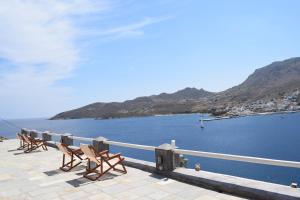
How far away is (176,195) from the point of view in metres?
6.38

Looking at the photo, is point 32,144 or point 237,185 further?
point 32,144

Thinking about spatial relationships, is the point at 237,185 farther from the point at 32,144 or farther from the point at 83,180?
the point at 32,144

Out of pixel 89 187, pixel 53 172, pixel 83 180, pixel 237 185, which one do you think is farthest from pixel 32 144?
pixel 237 185

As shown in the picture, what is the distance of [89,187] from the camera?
7371 millimetres

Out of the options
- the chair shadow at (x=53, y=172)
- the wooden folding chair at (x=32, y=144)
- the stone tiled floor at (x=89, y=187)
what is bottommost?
the stone tiled floor at (x=89, y=187)

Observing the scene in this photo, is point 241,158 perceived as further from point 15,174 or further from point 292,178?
point 292,178

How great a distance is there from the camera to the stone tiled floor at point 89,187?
6.50 meters

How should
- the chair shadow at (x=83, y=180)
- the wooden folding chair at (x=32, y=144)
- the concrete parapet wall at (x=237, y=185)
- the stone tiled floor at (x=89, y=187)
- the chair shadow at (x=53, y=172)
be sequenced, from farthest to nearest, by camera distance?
the wooden folding chair at (x=32, y=144), the chair shadow at (x=53, y=172), the chair shadow at (x=83, y=180), the stone tiled floor at (x=89, y=187), the concrete parapet wall at (x=237, y=185)

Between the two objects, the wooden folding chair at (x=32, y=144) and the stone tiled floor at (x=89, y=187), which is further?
the wooden folding chair at (x=32, y=144)

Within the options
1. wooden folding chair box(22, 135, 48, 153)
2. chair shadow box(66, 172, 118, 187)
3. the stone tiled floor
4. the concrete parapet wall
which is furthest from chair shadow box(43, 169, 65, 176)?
wooden folding chair box(22, 135, 48, 153)

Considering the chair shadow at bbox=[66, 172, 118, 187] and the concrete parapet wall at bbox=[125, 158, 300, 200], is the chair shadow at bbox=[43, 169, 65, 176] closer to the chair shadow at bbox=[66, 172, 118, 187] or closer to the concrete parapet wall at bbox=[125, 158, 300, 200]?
the chair shadow at bbox=[66, 172, 118, 187]

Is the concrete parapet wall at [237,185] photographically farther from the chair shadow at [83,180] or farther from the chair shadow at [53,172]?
the chair shadow at [53,172]

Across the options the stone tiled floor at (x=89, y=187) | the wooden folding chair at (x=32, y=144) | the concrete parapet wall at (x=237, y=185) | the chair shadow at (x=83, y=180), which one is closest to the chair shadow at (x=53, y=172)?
the stone tiled floor at (x=89, y=187)

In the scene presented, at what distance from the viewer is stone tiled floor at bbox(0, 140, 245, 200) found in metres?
6.50
